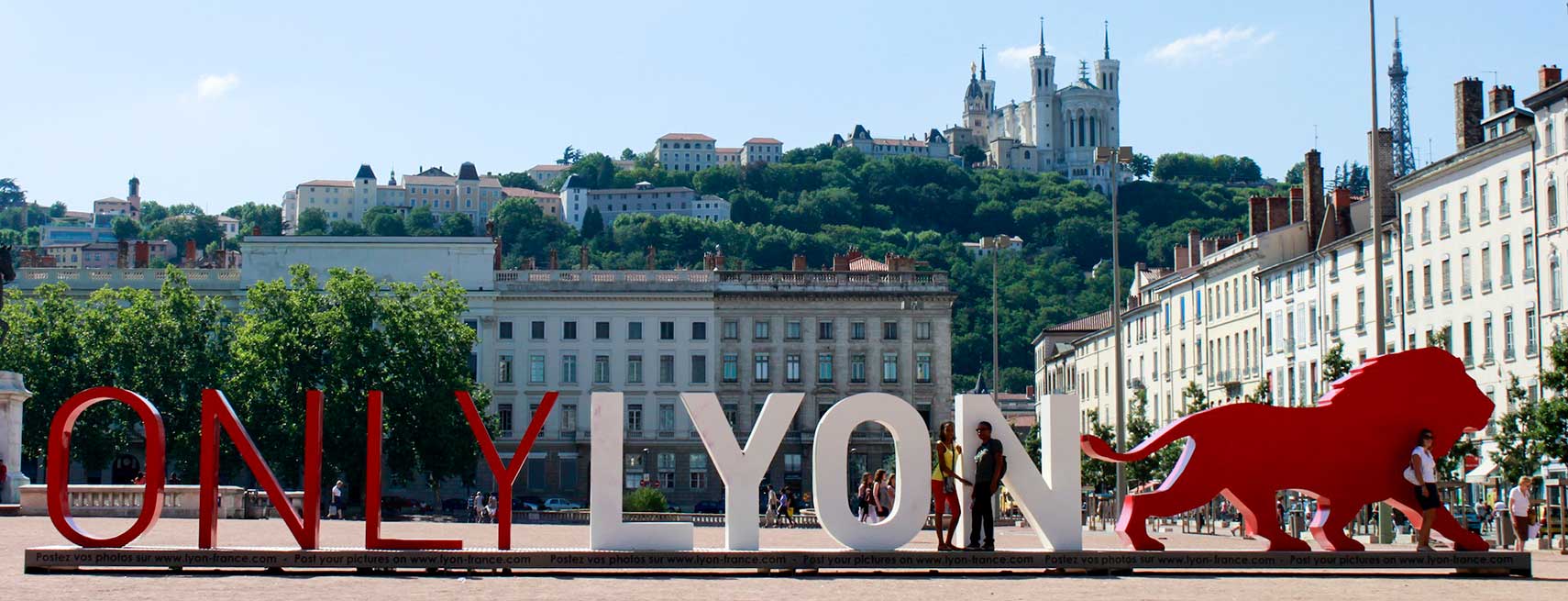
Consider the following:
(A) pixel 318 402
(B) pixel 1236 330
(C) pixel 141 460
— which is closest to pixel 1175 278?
(B) pixel 1236 330

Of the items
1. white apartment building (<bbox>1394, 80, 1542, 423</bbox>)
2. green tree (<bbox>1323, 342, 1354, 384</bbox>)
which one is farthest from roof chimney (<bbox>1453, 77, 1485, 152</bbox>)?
green tree (<bbox>1323, 342, 1354, 384</bbox>)

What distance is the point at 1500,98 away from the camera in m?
63.4

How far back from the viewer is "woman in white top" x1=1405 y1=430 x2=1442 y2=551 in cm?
2378

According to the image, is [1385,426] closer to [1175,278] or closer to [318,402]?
[318,402]

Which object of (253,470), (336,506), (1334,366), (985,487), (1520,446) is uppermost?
(1334,366)

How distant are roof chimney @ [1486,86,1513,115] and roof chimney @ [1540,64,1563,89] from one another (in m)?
3.80

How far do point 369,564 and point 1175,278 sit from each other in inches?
2798

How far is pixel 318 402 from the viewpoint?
2347cm

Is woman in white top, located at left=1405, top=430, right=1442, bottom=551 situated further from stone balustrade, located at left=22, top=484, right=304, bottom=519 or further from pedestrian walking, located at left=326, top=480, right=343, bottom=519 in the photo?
pedestrian walking, located at left=326, top=480, right=343, bottom=519

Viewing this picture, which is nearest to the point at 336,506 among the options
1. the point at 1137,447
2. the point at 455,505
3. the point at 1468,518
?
the point at 455,505

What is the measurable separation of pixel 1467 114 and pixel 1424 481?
43144 millimetres

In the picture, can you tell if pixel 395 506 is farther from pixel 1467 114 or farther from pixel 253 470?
pixel 253 470

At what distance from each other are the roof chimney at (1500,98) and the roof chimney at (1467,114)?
633mm

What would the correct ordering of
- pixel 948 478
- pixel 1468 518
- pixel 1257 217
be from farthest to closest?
1. pixel 1257 217
2. pixel 1468 518
3. pixel 948 478
